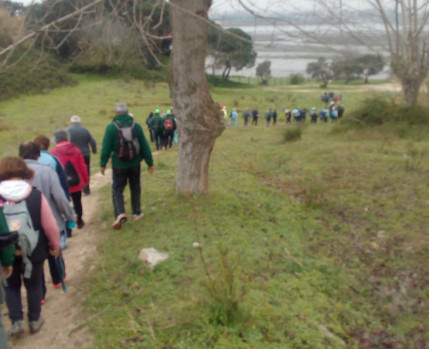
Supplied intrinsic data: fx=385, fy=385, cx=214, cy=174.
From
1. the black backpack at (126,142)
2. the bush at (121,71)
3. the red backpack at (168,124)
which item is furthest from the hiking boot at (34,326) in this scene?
the bush at (121,71)

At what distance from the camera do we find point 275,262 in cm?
467

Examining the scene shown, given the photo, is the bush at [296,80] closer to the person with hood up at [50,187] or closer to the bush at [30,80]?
the bush at [30,80]

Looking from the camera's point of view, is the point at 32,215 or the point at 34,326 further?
the point at 34,326

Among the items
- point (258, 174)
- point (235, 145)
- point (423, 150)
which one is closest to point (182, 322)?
point (258, 174)

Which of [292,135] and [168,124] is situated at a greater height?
[168,124]

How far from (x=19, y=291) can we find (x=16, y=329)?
1.16ft

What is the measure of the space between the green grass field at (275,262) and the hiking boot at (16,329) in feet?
1.96

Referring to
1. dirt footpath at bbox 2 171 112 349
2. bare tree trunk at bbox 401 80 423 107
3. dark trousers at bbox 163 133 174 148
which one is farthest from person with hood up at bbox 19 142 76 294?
bare tree trunk at bbox 401 80 423 107

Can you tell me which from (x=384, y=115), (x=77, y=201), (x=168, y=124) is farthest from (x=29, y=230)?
(x=384, y=115)

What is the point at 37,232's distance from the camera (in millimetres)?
3385

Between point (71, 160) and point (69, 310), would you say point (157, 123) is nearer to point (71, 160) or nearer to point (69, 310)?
point (71, 160)

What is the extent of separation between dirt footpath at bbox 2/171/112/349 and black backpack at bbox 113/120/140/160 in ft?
4.49

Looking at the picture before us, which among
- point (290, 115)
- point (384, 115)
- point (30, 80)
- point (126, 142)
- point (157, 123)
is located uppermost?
point (30, 80)

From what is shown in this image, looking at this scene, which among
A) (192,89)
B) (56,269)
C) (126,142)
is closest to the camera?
(56,269)
